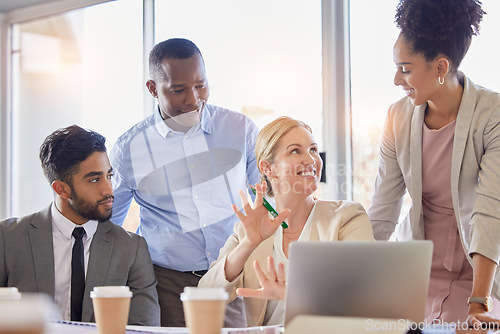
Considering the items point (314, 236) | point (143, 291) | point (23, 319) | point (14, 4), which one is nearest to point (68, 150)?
point (143, 291)

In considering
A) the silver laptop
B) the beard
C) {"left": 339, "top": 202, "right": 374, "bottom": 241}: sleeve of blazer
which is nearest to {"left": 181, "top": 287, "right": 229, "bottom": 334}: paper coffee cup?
the silver laptop

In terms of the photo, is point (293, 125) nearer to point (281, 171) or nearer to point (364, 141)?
point (281, 171)

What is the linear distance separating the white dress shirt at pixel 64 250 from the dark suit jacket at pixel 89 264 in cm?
3

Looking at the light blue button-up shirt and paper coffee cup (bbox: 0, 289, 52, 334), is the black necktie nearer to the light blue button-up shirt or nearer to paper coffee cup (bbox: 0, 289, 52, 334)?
the light blue button-up shirt

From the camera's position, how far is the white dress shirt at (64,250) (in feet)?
7.86

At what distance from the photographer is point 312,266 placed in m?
1.24

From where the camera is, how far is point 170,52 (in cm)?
286

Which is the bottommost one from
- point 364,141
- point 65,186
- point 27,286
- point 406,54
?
point 27,286

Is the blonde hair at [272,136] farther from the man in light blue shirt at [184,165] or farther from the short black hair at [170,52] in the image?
the short black hair at [170,52]

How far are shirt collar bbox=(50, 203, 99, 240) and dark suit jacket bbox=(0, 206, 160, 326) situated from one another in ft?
0.10

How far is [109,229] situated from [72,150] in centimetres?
43

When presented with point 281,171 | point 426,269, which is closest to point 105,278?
point 281,171

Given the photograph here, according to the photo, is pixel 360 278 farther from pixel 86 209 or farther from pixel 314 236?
pixel 86 209

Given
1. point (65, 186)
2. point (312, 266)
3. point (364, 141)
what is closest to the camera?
point (312, 266)
